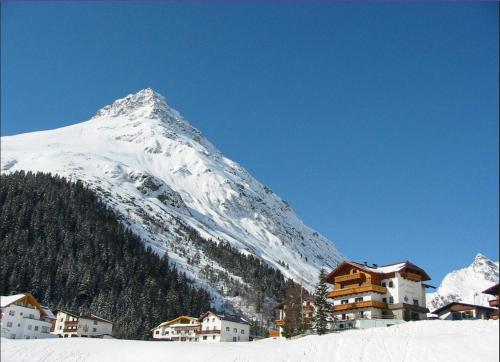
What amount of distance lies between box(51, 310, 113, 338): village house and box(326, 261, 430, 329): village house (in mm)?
50326

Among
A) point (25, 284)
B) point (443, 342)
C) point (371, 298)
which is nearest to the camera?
point (443, 342)

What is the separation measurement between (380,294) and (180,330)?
5150 cm

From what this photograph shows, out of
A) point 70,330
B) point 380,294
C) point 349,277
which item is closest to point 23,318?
point 70,330

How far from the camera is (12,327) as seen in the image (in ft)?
250

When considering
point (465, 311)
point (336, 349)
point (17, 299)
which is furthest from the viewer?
point (17, 299)

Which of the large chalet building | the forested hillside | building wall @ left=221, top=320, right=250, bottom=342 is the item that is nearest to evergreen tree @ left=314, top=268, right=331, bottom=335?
building wall @ left=221, top=320, right=250, bottom=342

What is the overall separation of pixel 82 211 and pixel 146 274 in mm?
35546

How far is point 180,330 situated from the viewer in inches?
4345

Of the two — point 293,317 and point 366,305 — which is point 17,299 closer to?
point 293,317

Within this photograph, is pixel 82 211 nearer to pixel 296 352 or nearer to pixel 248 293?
pixel 248 293

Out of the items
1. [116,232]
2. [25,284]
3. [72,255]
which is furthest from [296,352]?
[116,232]

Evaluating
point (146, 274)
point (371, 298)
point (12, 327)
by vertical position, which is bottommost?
point (12, 327)

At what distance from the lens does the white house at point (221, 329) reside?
96681mm

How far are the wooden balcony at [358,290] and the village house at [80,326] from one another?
1976 inches
